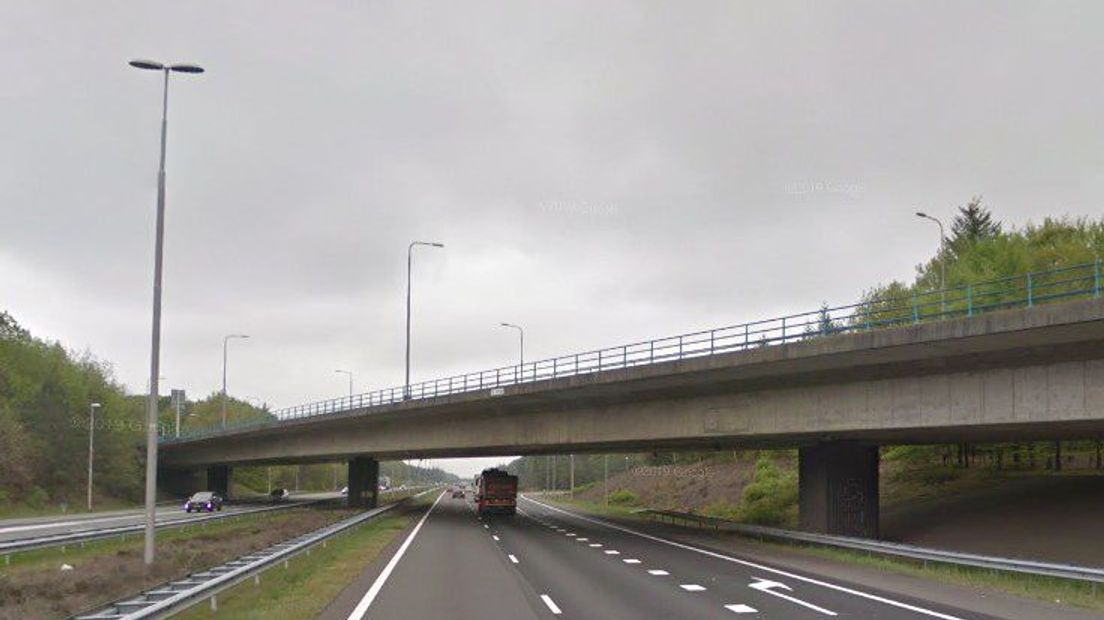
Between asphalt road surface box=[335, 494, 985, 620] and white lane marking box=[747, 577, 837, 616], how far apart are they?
0.8 inches

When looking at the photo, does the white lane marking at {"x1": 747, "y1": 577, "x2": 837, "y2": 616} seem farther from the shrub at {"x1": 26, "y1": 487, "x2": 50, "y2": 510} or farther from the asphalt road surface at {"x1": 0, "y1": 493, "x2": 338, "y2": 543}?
the shrub at {"x1": 26, "y1": 487, "x2": 50, "y2": 510}

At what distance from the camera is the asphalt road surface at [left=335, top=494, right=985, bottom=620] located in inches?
591

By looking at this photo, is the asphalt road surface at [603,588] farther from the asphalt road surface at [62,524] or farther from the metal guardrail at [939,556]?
the asphalt road surface at [62,524]

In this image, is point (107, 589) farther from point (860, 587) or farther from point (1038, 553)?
point (1038, 553)

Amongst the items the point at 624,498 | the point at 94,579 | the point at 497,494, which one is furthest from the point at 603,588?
the point at 624,498

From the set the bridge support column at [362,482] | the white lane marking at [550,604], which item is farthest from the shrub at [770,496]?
the white lane marking at [550,604]

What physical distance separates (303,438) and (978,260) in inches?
1889

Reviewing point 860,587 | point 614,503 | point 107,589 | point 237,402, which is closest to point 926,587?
point 860,587

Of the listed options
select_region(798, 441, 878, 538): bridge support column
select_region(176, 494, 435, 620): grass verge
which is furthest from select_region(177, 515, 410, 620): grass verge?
select_region(798, 441, 878, 538): bridge support column

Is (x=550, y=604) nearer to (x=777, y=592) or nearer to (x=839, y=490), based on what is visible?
(x=777, y=592)

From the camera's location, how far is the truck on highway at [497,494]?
5806 centimetres

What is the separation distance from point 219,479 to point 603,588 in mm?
89327

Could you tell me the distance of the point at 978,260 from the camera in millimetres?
55469

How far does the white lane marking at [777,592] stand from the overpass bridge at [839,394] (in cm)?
787
